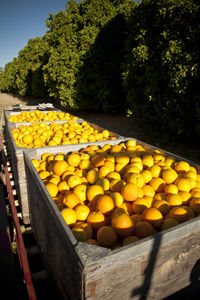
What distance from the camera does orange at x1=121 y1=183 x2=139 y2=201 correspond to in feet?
6.03

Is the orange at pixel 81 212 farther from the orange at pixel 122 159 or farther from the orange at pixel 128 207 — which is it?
the orange at pixel 122 159

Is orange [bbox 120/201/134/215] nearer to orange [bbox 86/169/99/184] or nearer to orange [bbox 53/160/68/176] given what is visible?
orange [bbox 86/169/99/184]

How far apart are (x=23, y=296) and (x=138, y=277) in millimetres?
1325

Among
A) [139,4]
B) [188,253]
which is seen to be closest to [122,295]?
[188,253]

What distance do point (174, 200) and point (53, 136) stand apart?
2.75 m

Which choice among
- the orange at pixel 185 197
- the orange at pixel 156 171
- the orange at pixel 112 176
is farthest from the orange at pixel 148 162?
the orange at pixel 185 197

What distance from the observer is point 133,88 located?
723cm

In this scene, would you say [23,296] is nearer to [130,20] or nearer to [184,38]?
[184,38]

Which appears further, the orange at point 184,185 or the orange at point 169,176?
the orange at point 169,176

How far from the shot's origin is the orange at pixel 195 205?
1.68 m

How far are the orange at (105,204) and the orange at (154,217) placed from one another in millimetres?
283

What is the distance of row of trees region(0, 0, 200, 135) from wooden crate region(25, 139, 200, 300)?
14.2 feet

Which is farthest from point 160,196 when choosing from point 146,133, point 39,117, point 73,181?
point 146,133

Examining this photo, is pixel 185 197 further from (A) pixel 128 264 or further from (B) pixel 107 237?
(A) pixel 128 264
